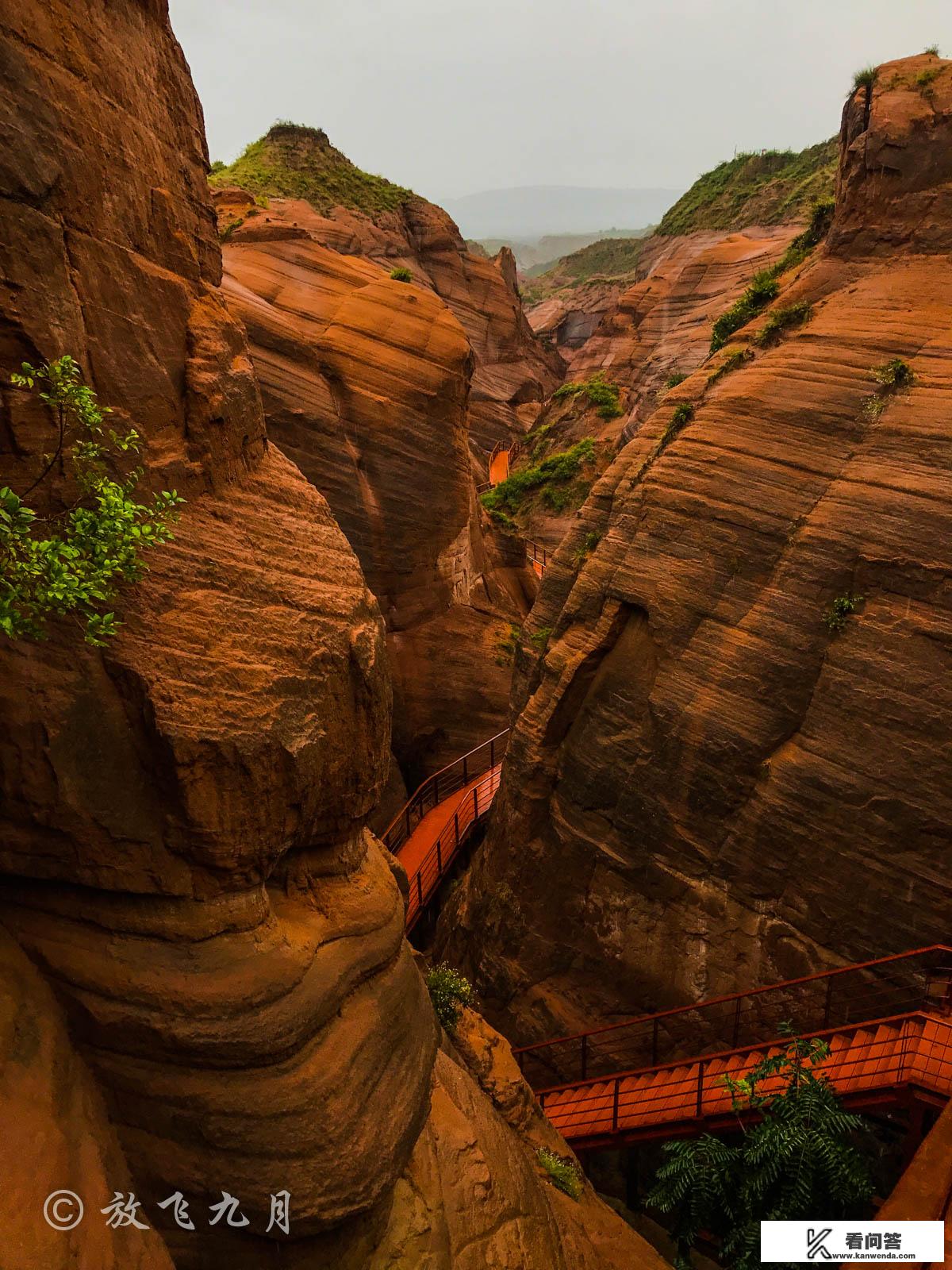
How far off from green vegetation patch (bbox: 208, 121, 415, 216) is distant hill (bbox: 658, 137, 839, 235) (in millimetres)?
13849

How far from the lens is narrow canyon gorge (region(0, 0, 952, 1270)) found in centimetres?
423

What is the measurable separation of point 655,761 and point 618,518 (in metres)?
3.35

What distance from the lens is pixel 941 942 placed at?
7.29 metres

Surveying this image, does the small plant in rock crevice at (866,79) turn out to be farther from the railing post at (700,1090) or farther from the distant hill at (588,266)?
the distant hill at (588,266)

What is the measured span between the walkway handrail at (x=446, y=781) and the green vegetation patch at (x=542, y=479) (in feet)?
44.6

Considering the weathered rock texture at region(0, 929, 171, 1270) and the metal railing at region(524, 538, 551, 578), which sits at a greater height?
the metal railing at region(524, 538, 551, 578)

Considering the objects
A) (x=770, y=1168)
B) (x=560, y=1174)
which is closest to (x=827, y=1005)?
(x=770, y=1168)

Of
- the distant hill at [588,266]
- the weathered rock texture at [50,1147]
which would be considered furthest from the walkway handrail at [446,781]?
the distant hill at [588,266]

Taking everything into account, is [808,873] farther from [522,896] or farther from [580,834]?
[522,896]

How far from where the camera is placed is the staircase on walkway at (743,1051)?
6.95m

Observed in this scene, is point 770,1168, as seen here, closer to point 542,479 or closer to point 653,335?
point 542,479

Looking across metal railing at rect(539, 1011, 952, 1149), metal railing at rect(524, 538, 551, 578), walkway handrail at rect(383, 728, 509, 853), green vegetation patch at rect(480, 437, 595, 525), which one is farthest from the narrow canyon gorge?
green vegetation patch at rect(480, 437, 595, 525)

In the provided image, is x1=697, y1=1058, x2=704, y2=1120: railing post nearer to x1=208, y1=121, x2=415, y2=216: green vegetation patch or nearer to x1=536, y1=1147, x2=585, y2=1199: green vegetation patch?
x1=536, y1=1147, x2=585, y2=1199: green vegetation patch

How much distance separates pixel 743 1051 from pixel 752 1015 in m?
0.45
